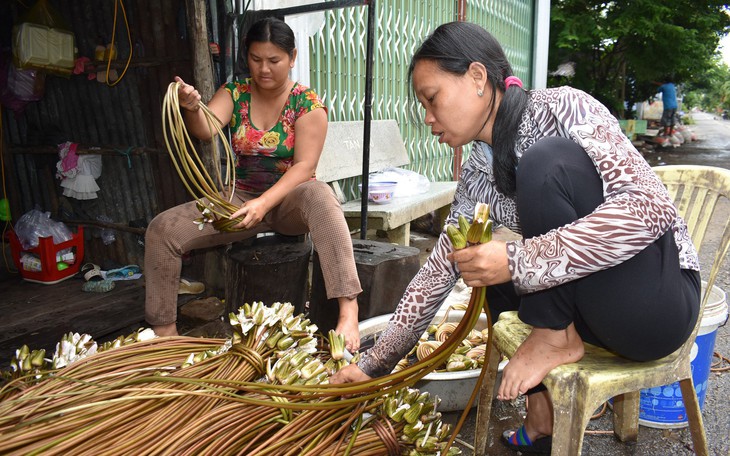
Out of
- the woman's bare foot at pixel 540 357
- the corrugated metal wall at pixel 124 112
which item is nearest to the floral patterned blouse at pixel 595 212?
the woman's bare foot at pixel 540 357

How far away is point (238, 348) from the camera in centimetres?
146

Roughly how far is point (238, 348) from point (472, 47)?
3.26 ft

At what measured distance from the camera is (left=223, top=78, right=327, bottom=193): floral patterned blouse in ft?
9.04

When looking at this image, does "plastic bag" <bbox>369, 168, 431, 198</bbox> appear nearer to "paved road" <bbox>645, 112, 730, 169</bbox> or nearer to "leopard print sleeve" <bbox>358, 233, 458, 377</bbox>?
"leopard print sleeve" <bbox>358, 233, 458, 377</bbox>

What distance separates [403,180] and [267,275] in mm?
2033

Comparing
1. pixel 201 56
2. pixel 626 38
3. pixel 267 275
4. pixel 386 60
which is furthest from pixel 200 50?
pixel 626 38

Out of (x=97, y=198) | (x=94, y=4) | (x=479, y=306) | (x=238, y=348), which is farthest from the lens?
(x=97, y=198)

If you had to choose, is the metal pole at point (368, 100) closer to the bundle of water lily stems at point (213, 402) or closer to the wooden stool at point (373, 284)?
the wooden stool at point (373, 284)

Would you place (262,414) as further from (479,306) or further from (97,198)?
(97,198)

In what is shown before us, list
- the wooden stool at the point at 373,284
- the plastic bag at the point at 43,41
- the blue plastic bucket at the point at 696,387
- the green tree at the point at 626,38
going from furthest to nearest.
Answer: the green tree at the point at 626,38
the plastic bag at the point at 43,41
the wooden stool at the point at 373,284
the blue plastic bucket at the point at 696,387

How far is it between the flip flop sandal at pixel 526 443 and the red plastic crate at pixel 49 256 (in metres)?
3.17

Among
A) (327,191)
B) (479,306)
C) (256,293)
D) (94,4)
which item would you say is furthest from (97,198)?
(479,306)

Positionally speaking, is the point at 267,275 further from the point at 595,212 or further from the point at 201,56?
the point at 595,212

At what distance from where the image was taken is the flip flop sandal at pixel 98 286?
3.58 metres
